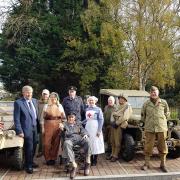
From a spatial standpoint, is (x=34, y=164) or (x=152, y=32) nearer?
(x=34, y=164)

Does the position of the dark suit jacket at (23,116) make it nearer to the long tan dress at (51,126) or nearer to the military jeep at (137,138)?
the long tan dress at (51,126)

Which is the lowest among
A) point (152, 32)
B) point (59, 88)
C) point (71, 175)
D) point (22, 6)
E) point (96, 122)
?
point (71, 175)

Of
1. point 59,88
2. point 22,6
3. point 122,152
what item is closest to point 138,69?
point 59,88

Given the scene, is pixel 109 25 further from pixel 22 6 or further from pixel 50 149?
pixel 50 149

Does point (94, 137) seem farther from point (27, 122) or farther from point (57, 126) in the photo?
point (27, 122)

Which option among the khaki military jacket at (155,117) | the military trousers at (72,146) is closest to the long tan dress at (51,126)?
the military trousers at (72,146)

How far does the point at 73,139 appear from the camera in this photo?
842 centimetres

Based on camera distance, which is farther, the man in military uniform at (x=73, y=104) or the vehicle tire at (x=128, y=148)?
the vehicle tire at (x=128, y=148)

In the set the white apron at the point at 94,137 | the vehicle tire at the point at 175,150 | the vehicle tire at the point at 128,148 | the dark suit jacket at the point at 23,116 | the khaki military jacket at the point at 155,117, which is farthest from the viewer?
the vehicle tire at the point at 175,150

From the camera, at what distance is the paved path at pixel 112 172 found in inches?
316

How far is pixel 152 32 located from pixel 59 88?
7.35 metres

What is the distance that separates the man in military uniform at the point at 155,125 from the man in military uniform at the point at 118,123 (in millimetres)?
920

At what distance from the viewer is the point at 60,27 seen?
81.8 ft

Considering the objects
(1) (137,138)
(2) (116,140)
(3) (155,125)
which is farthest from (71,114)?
(1) (137,138)
